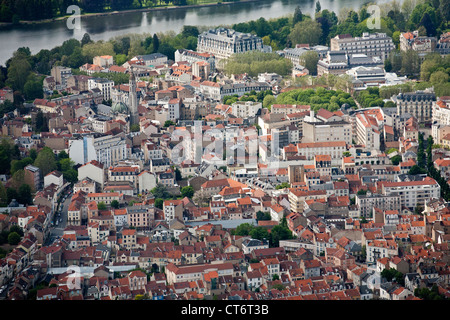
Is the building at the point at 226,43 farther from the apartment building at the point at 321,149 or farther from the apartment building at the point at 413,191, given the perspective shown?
the apartment building at the point at 413,191

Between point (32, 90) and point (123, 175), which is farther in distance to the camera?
point (32, 90)

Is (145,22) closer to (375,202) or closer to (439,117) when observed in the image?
(439,117)

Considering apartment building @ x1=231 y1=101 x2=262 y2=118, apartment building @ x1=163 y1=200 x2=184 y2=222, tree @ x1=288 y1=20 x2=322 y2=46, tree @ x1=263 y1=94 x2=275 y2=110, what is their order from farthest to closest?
1. tree @ x1=288 y1=20 x2=322 y2=46
2. tree @ x1=263 y1=94 x2=275 y2=110
3. apartment building @ x1=231 y1=101 x2=262 y2=118
4. apartment building @ x1=163 y1=200 x2=184 y2=222

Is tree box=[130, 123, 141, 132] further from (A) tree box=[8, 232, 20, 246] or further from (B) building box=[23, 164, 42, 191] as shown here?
(A) tree box=[8, 232, 20, 246]

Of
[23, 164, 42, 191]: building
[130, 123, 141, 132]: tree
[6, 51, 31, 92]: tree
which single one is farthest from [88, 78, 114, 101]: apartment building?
[23, 164, 42, 191]: building

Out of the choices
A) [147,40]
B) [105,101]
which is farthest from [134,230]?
[147,40]

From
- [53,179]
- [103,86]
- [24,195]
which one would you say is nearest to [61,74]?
[103,86]
